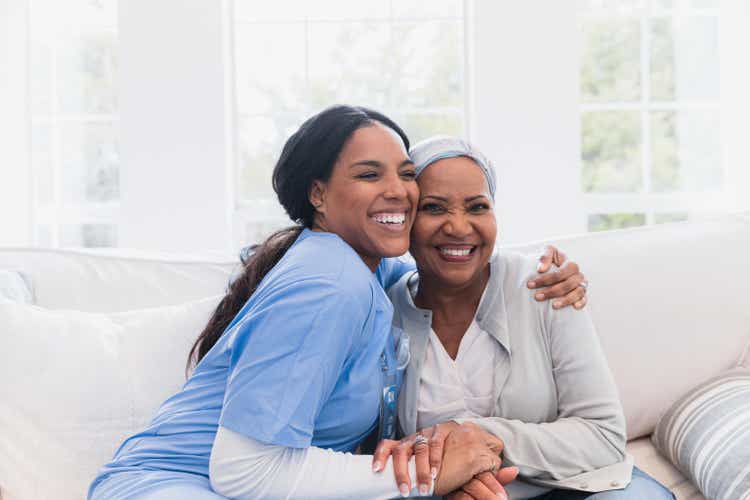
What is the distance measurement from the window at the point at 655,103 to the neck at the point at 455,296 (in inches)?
70.8

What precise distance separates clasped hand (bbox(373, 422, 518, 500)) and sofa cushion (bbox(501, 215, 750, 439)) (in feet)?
2.07

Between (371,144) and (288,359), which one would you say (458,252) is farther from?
(288,359)

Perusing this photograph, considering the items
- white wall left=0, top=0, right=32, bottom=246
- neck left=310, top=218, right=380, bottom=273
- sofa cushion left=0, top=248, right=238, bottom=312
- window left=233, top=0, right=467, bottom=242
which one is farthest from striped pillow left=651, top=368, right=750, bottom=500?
white wall left=0, top=0, right=32, bottom=246

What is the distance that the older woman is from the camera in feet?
5.41

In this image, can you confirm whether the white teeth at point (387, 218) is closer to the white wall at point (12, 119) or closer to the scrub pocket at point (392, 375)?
the scrub pocket at point (392, 375)

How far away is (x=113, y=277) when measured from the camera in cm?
215

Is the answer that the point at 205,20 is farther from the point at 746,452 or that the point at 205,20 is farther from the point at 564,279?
the point at 746,452

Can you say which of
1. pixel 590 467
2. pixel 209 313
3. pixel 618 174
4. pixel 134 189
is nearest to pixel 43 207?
pixel 134 189

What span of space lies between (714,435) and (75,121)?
2.85 metres

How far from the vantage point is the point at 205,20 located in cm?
330

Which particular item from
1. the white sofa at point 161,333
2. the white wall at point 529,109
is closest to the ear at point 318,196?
the white sofa at point 161,333

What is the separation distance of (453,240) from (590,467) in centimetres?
52

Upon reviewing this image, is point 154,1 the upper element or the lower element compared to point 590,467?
upper

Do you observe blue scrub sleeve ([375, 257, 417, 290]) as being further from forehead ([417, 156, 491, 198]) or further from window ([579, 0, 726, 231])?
window ([579, 0, 726, 231])
